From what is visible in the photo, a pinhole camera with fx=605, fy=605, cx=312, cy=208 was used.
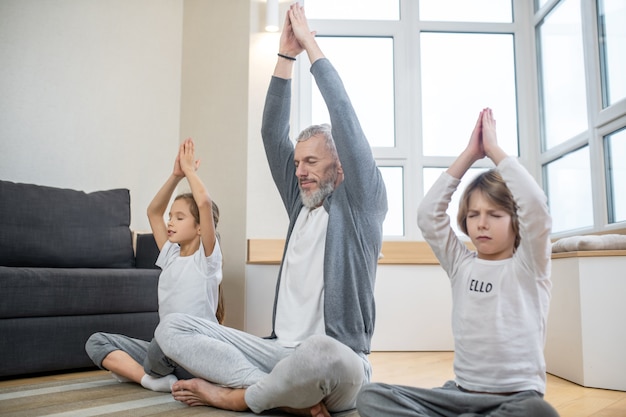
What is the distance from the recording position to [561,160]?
361 centimetres

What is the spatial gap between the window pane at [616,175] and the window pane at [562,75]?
31 centimetres

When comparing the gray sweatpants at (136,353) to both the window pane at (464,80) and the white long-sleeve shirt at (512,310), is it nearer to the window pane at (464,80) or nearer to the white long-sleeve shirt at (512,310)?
the white long-sleeve shirt at (512,310)

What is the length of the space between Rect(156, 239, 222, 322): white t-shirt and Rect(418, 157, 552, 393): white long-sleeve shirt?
0.96 metres

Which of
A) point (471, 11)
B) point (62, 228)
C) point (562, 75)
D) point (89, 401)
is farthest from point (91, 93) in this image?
point (562, 75)

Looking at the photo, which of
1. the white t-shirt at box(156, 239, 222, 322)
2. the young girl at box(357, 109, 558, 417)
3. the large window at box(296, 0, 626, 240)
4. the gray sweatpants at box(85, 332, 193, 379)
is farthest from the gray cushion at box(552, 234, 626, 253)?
the gray sweatpants at box(85, 332, 193, 379)

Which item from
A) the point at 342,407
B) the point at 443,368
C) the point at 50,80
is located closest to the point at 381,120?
the point at 443,368

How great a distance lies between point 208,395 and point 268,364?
187 millimetres

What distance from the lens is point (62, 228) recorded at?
283 centimetres

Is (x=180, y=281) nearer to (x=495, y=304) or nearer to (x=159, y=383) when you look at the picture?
(x=159, y=383)

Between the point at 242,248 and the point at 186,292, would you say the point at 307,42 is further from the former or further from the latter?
the point at 242,248

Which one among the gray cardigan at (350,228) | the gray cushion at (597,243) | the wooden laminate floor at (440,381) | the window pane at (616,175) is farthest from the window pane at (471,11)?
the gray cardigan at (350,228)

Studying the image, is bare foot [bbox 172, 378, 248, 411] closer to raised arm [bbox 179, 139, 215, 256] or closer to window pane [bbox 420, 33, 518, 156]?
raised arm [bbox 179, 139, 215, 256]

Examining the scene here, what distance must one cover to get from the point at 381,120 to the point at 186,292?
2274 millimetres

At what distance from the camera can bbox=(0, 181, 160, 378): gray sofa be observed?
238 centimetres
